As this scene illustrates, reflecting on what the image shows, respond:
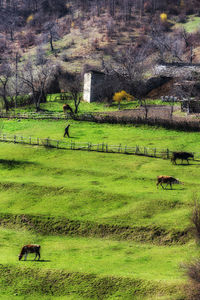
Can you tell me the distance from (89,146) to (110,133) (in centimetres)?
886

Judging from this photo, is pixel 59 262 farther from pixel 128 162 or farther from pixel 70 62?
pixel 70 62

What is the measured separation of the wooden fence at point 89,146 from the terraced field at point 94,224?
133 centimetres

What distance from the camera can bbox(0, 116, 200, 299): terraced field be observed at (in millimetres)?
28844

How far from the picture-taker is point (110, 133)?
64.0m

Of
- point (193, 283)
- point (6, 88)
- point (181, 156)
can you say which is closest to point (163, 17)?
point (6, 88)

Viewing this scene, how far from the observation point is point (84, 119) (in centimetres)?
7175

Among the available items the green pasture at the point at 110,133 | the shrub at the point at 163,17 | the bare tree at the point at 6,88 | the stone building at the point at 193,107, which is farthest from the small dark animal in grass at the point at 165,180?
the shrub at the point at 163,17

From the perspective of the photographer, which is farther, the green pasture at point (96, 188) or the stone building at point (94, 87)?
the stone building at point (94, 87)

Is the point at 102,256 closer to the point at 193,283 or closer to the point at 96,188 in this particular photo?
the point at 193,283

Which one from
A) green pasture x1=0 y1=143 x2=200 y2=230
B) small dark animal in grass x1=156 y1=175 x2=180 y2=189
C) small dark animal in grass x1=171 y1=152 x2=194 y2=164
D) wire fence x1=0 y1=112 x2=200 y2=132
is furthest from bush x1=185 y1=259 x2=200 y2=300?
wire fence x1=0 y1=112 x2=200 y2=132

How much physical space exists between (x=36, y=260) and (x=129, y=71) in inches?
2753

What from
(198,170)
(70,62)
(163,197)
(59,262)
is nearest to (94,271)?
(59,262)

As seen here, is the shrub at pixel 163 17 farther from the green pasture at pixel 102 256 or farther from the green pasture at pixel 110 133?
the green pasture at pixel 102 256

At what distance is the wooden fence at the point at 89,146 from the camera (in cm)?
5322
